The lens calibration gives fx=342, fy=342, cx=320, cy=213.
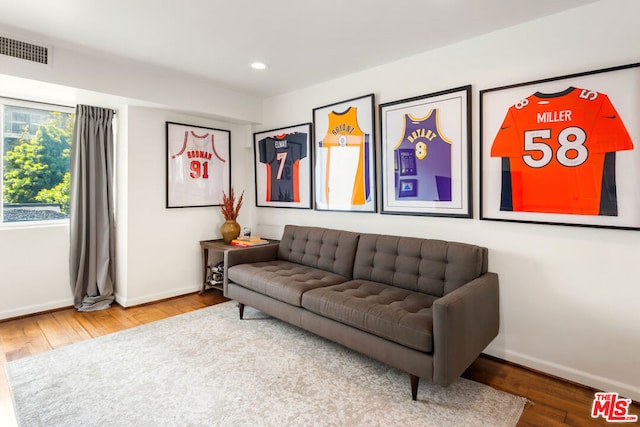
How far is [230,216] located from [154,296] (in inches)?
48.6

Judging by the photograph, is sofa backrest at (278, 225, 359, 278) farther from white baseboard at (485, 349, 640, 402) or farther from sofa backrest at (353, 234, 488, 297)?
white baseboard at (485, 349, 640, 402)

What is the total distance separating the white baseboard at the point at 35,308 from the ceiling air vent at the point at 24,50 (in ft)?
7.53

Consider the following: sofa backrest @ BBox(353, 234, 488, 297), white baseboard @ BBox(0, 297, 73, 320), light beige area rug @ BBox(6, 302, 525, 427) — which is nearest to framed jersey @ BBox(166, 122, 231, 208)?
white baseboard @ BBox(0, 297, 73, 320)

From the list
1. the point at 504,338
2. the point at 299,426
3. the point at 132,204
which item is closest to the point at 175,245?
the point at 132,204

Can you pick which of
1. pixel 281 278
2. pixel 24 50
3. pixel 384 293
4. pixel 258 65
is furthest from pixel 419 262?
pixel 24 50

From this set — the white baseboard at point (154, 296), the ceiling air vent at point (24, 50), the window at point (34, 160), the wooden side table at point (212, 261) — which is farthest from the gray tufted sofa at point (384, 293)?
the ceiling air vent at point (24, 50)

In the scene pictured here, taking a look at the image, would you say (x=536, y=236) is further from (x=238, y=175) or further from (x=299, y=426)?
(x=238, y=175)

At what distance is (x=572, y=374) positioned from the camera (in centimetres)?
222

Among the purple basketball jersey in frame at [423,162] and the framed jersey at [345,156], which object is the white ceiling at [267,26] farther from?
the purple basketball jersey in frame at [423,162]

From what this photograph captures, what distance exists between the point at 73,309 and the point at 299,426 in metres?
3.00

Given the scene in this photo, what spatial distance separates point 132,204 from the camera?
11.9ft

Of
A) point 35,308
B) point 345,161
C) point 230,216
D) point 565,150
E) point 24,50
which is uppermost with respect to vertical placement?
point 24,50

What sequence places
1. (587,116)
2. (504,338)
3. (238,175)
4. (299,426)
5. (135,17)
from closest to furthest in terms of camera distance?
(299,426) < (587,116) < (135,17) < (504,338) < (238,175)

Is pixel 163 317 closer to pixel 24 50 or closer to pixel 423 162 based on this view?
pixel 24 50
